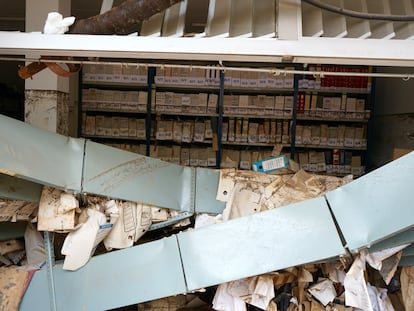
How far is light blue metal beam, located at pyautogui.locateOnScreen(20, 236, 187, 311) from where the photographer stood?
211 cm

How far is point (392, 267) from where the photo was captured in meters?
2.11

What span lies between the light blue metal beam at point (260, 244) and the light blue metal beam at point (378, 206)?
89mm

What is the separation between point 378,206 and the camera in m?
1.89

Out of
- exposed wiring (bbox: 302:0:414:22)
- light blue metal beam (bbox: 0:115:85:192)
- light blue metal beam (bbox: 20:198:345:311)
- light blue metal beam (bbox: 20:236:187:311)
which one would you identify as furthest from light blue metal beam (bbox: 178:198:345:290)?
exposed wiring (bbox: 302:0:414:22)

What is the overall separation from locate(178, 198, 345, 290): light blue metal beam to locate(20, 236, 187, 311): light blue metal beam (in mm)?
116

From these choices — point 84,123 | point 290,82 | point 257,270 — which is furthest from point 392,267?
point 84,123

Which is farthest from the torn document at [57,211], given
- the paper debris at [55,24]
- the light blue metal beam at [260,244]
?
the paper debris at [55,24]

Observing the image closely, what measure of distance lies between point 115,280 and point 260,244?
84 cm

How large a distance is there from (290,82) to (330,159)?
1.12 meters

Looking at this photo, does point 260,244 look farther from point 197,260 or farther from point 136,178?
point 136,178

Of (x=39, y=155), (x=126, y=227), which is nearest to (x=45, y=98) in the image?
(x=39, y=155)

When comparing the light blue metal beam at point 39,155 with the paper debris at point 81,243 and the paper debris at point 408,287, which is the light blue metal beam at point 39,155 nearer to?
the paper debris at point 81,243

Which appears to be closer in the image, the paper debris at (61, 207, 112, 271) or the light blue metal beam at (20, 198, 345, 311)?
the light blue metal beam at (20, 198, 345, 311)

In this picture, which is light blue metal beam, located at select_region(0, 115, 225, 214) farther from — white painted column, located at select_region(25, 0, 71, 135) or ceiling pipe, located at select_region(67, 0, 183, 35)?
white painted column, located at select_region(25, 0, 71, 135)
